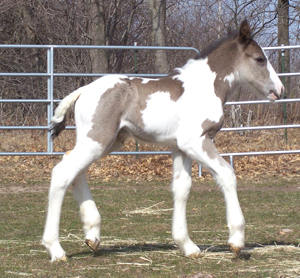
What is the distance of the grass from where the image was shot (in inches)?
171

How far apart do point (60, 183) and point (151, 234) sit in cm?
167

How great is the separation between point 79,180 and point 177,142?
965mm

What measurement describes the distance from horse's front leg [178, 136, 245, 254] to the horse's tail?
1.13 m

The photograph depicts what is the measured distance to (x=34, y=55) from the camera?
16672mm

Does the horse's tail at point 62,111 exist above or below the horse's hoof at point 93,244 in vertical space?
above

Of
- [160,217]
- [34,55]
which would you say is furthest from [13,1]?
[160,217]

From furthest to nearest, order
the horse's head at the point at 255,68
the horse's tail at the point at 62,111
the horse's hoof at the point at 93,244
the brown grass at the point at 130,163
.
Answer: the brown grass at the point at 130,163 → the horse's head at the point at 255,68 → the horse's tail at the point at 62,111 → the horse's hoof at the point at 93,244

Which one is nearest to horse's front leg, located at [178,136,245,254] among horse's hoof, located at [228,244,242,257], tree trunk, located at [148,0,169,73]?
horse's hoof, located at [228,244,242,257]

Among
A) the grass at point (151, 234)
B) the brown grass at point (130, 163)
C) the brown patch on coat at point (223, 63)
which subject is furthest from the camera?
the brown grass at point (130, 163)

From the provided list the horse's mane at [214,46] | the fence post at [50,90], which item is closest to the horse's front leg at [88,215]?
the horse's mane at [214,46]

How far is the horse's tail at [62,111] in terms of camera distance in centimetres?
486

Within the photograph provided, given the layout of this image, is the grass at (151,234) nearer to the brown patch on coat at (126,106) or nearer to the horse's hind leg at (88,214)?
the horse's hind leg at (88,214)

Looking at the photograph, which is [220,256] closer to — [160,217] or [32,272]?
[32,272]

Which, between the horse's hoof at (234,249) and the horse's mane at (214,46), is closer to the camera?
the horse's hoof at (234,249)
